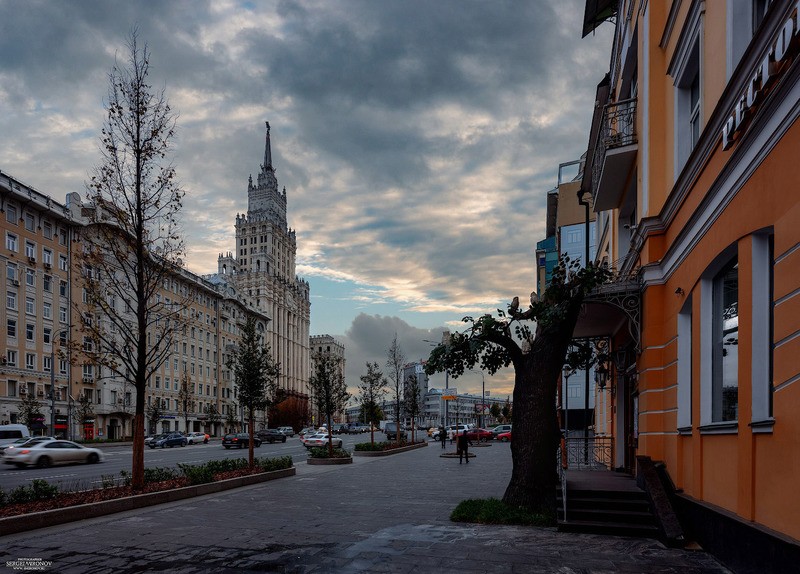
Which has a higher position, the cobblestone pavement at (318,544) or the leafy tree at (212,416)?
the cobblestone pavement at (318,544)

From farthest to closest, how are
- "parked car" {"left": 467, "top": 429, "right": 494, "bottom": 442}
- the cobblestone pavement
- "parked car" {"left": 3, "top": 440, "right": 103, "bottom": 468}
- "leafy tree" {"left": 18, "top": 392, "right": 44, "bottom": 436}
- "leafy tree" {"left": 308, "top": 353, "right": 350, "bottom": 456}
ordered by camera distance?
"parked car" {"left": 467, "top": 429, "right": 494, "bottom": 442} → "leafy tree" {"left": 18, "top": 392, "right": 44, "bottom": 436} → "leafy tree" {"left": 308, "top": 353, "right": 350, "bottom": 456} → "parked car" {"left": 3, "top": 440, "right": 103, "bottom": 468} → the cobblestone pavement

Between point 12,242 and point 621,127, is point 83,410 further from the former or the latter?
point 621,127

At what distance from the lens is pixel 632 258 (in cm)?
1327

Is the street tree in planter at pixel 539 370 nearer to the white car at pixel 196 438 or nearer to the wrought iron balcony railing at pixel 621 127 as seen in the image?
the wrought iron balcony railing at pixel 621 127

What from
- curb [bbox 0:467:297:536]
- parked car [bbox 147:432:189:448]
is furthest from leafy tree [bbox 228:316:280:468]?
parked car [bbox 147:432:189:448]

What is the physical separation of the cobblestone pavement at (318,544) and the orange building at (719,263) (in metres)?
1.61

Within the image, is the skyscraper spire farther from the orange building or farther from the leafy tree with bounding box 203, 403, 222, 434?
the orange building

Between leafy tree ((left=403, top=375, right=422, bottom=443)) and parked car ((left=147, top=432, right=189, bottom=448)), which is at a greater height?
leafy tree ((left=403, top=375, right=422, bottom=443))

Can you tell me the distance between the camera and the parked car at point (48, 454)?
27.8 m

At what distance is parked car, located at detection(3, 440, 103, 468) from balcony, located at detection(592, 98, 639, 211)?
27181 mm

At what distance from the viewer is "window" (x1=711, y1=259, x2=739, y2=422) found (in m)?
7.93

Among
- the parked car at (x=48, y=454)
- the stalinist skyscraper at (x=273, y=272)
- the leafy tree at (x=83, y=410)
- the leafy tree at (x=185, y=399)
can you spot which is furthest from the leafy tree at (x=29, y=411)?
the stalinist skyscraper at (x=273, y=272)

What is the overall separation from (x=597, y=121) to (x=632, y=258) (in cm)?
674

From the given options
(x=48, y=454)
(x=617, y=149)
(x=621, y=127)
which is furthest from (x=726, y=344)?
(x=48, y=454)
